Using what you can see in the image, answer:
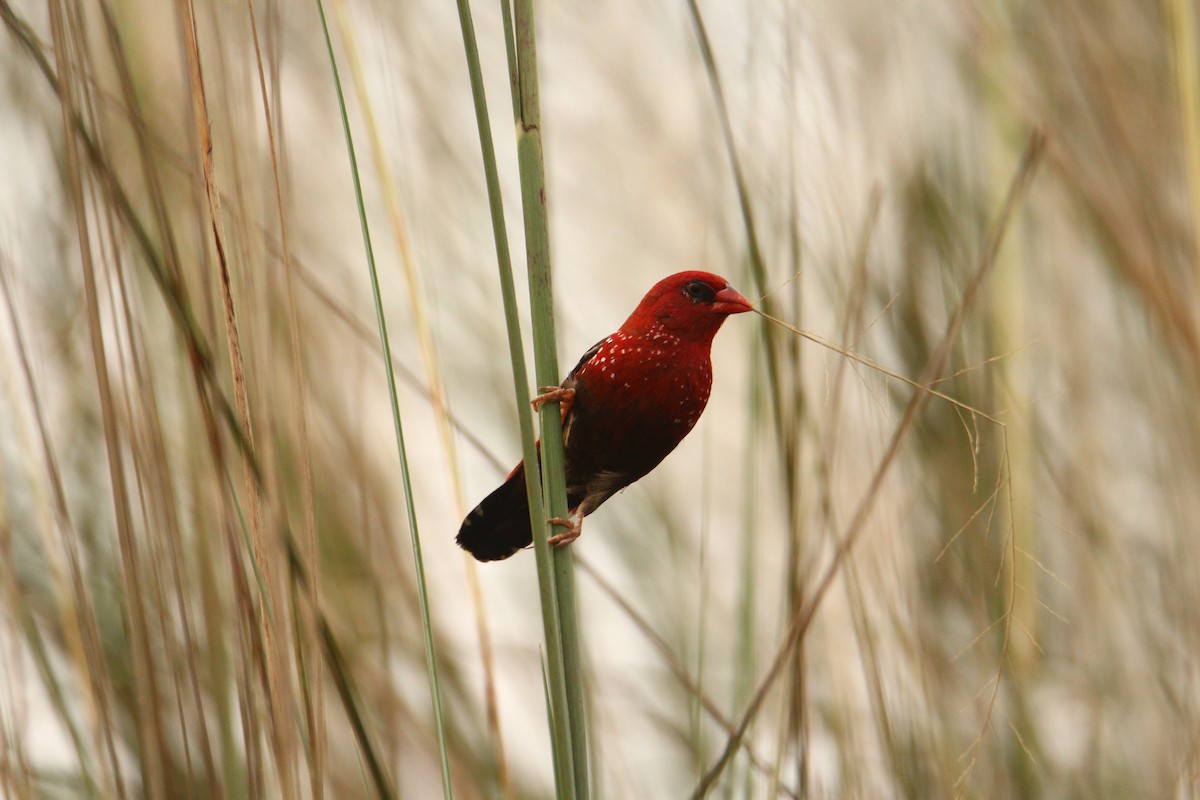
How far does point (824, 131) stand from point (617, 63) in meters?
0.93

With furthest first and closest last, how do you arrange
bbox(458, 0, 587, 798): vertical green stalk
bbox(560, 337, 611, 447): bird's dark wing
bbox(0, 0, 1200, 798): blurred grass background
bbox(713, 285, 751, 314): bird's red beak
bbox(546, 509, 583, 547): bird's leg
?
1. bbox(560, 337, 611, 447): bird's dark wing
2. bbox(713, 285, 751, 314): bird's red beak
3. bbox(0, 0, 1200, 798): blurred grass background
4. bbox(546, 509, 583, 547): bird's leg
5. bbox(458, 0, 587, 798): vertical green stalk

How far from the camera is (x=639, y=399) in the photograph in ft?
4.98

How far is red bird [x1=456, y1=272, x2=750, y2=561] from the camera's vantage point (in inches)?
59.4

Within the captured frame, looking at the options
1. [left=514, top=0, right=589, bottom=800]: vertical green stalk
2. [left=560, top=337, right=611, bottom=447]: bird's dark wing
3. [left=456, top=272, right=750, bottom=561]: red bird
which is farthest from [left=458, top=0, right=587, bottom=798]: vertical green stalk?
[left=560, top=337, right=611, bottom=447]: bird's dark wing

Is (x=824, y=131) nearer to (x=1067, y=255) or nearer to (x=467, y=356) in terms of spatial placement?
(x=1067, y=255)

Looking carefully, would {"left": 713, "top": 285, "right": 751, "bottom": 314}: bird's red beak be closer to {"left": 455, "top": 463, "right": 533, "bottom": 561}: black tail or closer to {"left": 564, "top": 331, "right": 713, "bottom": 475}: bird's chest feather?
{"left": 564, "top": 331, "right": 713, "bottom": 475}: bird's chest feather

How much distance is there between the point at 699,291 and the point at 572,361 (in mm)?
959

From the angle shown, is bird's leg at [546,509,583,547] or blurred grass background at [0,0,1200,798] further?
blurred grass background at [0,0,1200,798]

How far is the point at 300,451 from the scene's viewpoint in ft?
3.43

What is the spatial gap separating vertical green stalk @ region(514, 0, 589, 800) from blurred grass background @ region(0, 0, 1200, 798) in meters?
0.25

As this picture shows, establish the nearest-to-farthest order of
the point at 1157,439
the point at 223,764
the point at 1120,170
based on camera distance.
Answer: the point at 223,764 < the point at 1120,170 < the point at 1157,439

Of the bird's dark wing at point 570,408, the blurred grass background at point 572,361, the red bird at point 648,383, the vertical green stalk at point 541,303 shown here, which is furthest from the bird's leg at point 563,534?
the bird's dark wing at point 570,408

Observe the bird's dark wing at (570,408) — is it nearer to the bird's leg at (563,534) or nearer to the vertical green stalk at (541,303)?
the bird's leg at (563,534)

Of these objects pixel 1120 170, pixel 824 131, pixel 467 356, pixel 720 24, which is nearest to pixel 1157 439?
pixel 1120 170
